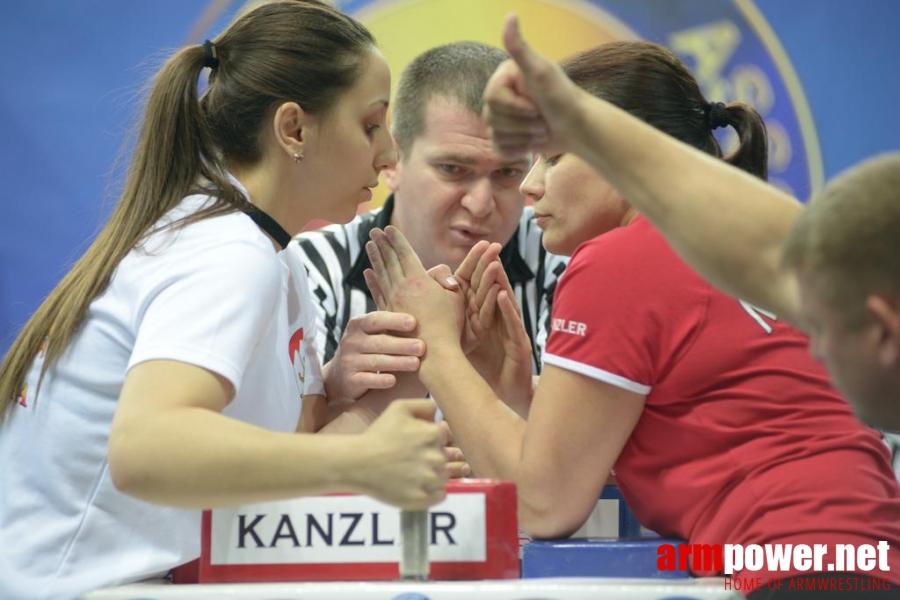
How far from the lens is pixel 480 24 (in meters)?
3.20

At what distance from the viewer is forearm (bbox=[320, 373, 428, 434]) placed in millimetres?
1909

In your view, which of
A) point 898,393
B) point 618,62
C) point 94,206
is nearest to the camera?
point 898,393

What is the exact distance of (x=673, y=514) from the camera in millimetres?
1456

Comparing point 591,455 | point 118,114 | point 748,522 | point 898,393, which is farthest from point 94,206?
point 898,393

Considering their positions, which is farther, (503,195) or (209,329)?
(503,195)

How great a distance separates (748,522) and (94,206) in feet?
7.41

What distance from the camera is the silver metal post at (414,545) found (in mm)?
1126

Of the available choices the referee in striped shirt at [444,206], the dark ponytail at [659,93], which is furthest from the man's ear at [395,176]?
the dark ponytail at [659,93]

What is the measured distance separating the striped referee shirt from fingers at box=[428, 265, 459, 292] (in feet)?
3.35

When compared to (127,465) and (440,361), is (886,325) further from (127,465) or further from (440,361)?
(440,361)

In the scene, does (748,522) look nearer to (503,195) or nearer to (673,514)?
(673,514)

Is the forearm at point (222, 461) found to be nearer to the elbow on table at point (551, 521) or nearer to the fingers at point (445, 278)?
the elbow on table at point (551, 521)

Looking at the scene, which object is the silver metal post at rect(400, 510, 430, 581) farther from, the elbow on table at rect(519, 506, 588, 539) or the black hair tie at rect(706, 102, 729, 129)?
the black hair tie at rect(706, 102, 729, 129)
